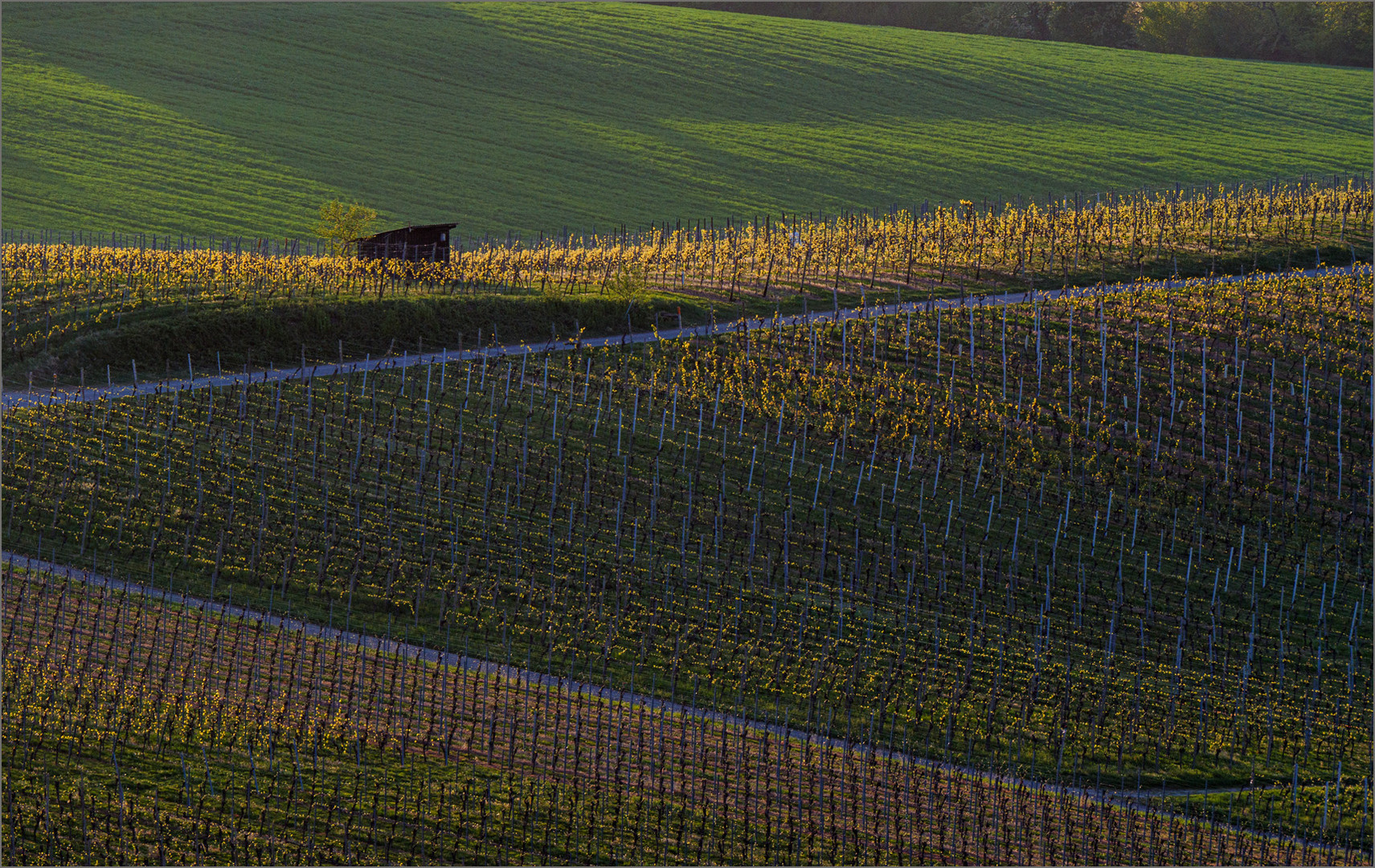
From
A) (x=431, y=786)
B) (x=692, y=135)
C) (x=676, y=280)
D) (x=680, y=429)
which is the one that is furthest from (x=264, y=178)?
(x=431, y=786)

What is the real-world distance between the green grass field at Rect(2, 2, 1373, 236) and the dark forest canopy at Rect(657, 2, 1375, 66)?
19.1ft

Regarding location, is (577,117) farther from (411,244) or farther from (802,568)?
(802,568)

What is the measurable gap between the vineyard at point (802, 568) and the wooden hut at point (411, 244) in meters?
3.25

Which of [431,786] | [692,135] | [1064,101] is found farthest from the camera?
[1064,101]

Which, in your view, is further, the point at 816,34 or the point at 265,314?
the point at 816,34

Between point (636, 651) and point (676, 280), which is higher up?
point (676, 280)

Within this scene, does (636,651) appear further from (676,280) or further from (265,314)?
(676,280)

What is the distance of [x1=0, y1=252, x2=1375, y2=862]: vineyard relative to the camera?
24.0m

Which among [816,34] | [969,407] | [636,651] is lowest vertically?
[636,651]

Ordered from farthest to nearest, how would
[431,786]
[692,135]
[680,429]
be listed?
[692,135] → [680,429] → [431,786]

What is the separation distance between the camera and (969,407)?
39062 millimetres

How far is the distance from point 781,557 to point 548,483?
5051 millimetres

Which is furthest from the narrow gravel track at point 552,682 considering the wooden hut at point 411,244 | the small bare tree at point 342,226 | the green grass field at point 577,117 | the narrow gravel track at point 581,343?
the green grass field at point 577,117

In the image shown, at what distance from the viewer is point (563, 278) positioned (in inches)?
1820
